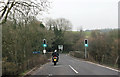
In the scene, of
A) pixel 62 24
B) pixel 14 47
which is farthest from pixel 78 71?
pixel 62 24

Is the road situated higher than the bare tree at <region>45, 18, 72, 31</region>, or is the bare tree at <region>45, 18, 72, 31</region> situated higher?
the bare tree at <region>45, 18, 72, 31</region>

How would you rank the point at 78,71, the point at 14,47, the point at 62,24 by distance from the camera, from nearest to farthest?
the point at 14,47 → the point at 78,71 → the point at 62,24

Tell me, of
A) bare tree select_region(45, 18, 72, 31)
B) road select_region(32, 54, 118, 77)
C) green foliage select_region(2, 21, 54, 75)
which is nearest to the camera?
green foliage select_region(2, 21, 54, 75)

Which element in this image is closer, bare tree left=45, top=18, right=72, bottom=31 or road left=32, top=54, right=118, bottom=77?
road left=32, top=54, right=118, bottom=77

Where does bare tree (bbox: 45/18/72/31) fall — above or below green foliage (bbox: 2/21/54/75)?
above

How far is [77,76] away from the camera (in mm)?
12891

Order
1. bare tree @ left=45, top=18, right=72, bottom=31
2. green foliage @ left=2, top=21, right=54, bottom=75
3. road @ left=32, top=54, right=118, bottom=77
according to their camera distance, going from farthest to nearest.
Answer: bare tree @ left=45, top=18, right=72, bottom=31
road @ left=32, top=54, right=118, bottom=77
green foliage @ left=2, top=21, right=54, bottom=75

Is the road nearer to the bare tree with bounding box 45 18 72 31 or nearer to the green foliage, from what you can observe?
the green foliage

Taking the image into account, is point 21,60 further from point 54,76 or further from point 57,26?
point 57,26

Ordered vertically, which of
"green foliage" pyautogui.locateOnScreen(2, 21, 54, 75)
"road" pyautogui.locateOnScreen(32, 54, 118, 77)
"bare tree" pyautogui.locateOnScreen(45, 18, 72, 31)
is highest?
"bare tree" pyautogui.locateOnScreen(45, 18, 72, 31)

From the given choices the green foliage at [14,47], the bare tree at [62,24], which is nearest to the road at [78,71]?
the green foliage at [14,47]

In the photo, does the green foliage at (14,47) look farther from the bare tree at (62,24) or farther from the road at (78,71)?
the bare tree at (62,24)

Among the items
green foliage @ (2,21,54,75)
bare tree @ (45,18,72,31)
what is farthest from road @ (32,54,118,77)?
bare tree @ (45,18,72,31)

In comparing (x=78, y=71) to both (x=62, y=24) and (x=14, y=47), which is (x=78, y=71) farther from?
(x=62, y=24)
